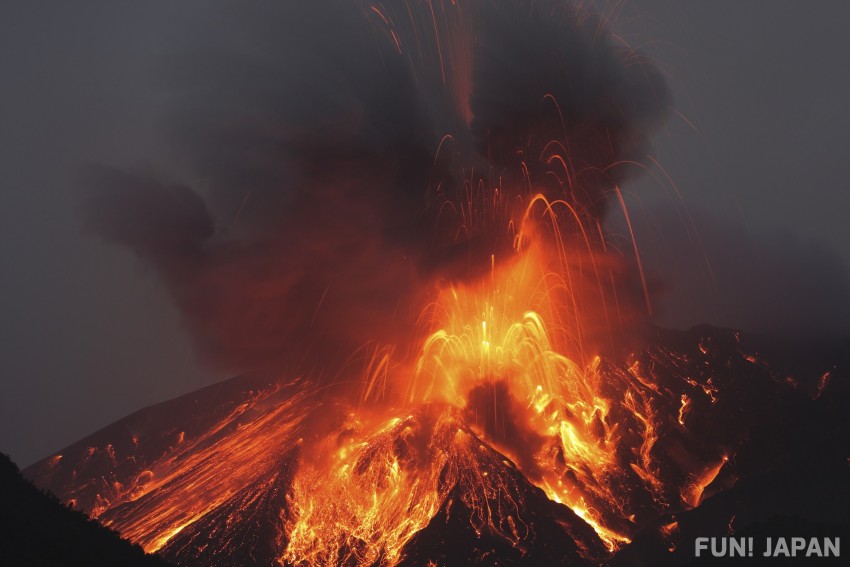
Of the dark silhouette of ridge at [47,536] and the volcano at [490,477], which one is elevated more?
the dark silhouette of ridge at [47,536]

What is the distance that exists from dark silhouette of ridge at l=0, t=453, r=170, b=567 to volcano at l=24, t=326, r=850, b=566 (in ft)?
125

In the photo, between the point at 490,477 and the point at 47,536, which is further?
the point at 490,477

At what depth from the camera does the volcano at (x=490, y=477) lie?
207ft

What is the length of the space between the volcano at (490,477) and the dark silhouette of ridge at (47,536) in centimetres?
3819

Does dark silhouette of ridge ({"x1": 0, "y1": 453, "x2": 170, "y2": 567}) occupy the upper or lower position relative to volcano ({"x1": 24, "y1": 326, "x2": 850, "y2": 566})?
upper

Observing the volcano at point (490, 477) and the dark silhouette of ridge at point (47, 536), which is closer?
the dark silhouette of ridge at point (47, 536)

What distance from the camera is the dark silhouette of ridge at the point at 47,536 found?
19.8 metres

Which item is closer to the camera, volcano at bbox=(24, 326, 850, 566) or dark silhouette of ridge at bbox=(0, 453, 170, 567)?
dark silhouette of ridge at bbox=(0, 453, 170, 567)

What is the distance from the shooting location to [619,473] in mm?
78250

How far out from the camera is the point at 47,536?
71.3 ft

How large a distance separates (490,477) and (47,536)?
5393 cm

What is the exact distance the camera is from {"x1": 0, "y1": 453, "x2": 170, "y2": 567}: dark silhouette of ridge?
65.0 ft

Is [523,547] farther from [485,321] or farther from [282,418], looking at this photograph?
[282,418]

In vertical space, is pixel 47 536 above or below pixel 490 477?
above
